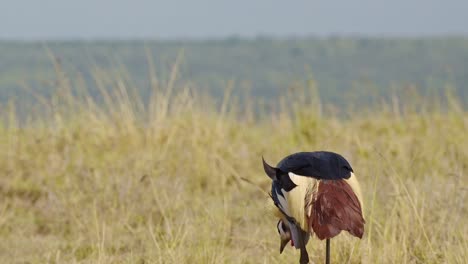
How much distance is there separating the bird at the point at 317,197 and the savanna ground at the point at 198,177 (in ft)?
1.74

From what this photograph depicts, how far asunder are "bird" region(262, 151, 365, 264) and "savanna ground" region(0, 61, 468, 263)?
1.74 feet

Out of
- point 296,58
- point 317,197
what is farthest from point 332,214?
point 296,58

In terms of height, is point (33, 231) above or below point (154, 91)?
below

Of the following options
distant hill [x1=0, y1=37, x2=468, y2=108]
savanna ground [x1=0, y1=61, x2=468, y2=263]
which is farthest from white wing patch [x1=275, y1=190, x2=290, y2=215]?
distant hill [x1=0, y1=37, x2=468, y2=108]

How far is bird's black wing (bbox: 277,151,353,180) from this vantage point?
2771 millimetres

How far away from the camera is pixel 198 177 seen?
20.1 feet

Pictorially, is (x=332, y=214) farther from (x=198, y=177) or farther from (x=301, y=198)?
(x=198, y=177)

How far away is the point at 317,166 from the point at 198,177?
3375mm

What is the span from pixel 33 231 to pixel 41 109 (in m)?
2.12

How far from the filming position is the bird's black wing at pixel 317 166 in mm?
2771

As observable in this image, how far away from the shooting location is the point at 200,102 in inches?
297

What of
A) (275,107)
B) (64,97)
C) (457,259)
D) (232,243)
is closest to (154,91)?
(64,97)

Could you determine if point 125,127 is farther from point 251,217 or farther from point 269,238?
point 269,238

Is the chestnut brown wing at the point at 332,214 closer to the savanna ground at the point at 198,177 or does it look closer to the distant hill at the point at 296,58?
the savanna ground at the point at 198,177
